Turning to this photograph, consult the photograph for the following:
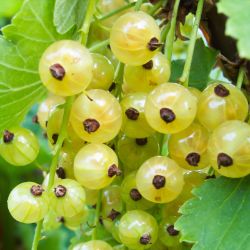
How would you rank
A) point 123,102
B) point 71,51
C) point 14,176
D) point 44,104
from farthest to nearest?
point 14,176 < point 44,104 < point 123,102 < point 71,51

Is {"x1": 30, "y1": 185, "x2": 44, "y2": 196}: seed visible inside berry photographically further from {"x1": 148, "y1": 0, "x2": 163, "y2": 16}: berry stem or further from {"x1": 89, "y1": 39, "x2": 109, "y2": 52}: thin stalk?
{"x1": 148, "y1": 0, "x2": 163, "y2": 16}: berry stem

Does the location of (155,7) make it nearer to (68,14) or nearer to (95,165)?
(68,14)

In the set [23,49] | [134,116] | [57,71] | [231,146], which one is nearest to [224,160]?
[231,146]

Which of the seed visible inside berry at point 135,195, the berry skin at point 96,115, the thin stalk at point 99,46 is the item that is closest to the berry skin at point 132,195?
the seed visible inside berry at point 135,195

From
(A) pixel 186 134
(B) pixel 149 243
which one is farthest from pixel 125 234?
(A) pixel 186 134

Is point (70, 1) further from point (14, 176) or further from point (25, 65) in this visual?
point (14, 176)

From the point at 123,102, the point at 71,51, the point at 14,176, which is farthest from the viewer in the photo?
the point at 14,176

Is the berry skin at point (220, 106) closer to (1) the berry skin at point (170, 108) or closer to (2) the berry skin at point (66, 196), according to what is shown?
(1) the berry skin at point (170, 108)
